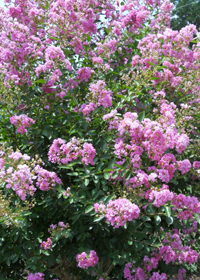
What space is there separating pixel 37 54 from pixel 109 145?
2.93 ft

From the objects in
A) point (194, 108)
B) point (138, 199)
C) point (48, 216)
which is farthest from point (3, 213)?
point (194, 108)

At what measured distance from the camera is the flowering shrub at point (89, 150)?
205cm

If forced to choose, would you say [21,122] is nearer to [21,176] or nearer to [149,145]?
[21,176]

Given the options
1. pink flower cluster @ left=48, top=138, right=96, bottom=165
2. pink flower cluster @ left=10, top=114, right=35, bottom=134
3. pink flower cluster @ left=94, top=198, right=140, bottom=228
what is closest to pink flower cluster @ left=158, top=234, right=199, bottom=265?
pink flower cluster @ left=94, top=198, right=140, bottom=228

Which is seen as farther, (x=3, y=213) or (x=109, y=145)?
(x=109, y=145)

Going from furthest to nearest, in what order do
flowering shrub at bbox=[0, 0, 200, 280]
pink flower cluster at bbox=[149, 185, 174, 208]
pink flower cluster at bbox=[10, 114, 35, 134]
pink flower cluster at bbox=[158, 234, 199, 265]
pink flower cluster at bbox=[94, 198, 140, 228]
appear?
1. pink flower cluster at bbox=[158, 234, 199, 265]
2. pink flower cluster at bbox=[10, 114, 35, 134]
3. flowering shrub at bbox=[0, 0, 200, 280]
4. pink flower cluster at bbox=[149, 185, 174, 208]
5. pink flower cluster at bbox=[94, 198, 140, 228]

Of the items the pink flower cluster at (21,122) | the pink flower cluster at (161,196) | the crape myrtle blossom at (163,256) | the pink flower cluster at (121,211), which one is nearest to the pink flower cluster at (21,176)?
the pink flower cluster at (21,122)

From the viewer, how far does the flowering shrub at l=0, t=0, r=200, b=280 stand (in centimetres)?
205

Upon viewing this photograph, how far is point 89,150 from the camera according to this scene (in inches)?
81.7

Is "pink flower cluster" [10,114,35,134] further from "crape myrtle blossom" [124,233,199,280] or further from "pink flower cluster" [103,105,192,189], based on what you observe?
"crape myrtle blossom" [124,233,199,280]

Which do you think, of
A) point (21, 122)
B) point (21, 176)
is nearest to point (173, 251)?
point (21, 176)

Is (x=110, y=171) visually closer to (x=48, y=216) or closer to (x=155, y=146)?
(x=155, y=146)

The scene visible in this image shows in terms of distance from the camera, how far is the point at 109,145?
2.34 meters

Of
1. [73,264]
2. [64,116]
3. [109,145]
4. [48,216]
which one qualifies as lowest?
[73,264]
